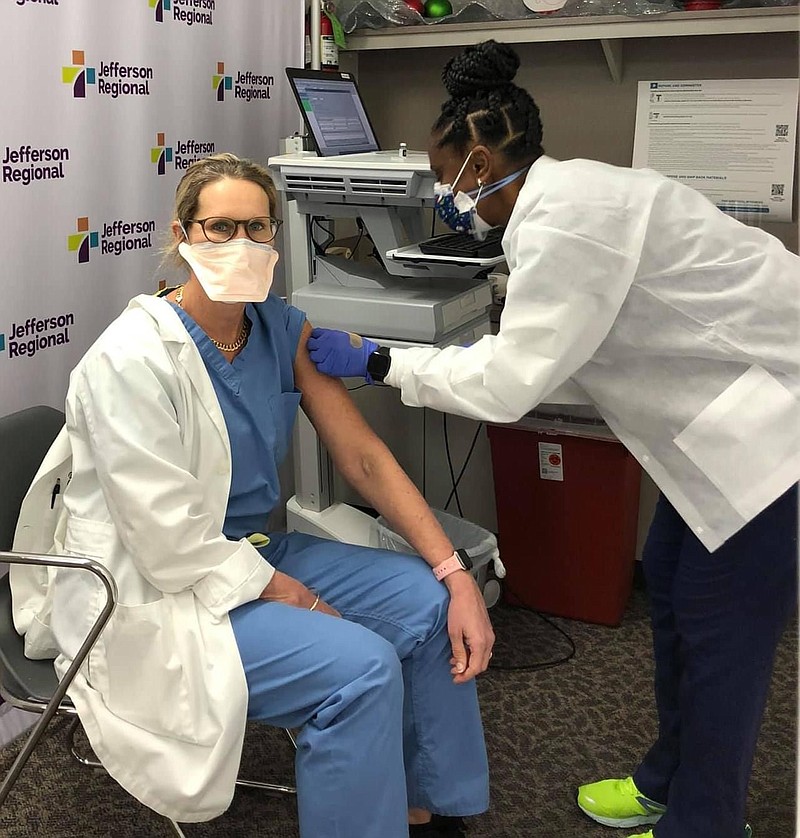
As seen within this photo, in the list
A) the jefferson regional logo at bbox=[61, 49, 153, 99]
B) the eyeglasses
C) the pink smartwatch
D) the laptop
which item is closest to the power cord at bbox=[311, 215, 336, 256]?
the laptop

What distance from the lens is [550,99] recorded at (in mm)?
2721

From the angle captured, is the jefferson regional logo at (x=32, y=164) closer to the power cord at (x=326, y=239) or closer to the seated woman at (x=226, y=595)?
the seated woman at (x=226, y=595)

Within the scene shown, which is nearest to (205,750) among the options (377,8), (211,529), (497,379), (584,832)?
(211,529)

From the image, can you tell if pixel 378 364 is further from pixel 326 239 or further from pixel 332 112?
pixel 332 112

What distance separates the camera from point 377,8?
2.67m

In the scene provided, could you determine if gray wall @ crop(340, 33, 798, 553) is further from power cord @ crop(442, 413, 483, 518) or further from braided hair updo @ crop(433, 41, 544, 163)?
braided hair updo @ crop(433, 41, 544, 163)

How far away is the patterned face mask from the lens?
1.54 metres

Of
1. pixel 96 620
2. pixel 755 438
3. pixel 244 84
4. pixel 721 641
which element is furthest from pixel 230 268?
pixel 244 84

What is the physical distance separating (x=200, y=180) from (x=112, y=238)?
0.65 m

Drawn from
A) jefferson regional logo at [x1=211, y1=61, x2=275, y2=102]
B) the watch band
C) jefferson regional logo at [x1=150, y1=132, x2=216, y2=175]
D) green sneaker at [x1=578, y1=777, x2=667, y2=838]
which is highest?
jefferson regional logo at [x1=211, y1=61, x2=275, y2=102]

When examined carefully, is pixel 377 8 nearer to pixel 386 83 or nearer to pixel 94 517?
pixel 386 83

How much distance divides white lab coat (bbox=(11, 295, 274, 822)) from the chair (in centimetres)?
5

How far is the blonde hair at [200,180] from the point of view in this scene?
1593mm

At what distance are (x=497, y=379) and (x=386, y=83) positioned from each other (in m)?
1.80
